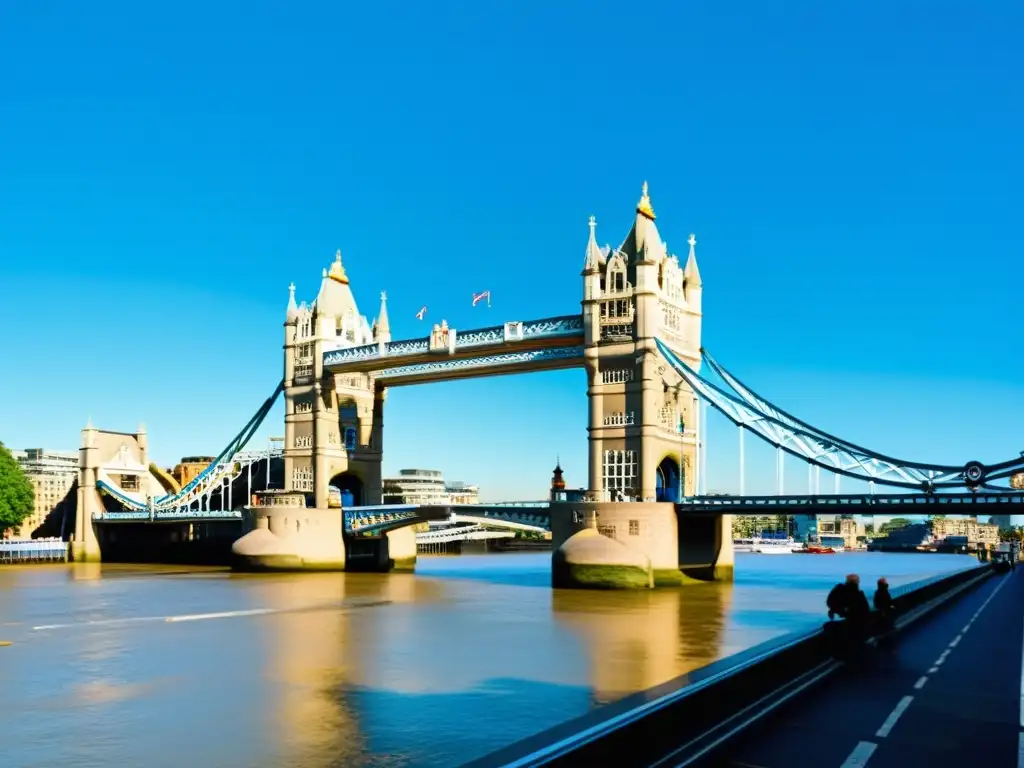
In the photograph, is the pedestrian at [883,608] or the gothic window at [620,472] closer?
the pedestrian at [883,608]

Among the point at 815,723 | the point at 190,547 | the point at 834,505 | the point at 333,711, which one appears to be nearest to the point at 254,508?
the point at 190,547

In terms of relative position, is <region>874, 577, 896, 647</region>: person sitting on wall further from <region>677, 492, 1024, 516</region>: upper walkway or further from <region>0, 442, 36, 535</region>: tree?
<region>0, 442, 36, 535</region>: tree

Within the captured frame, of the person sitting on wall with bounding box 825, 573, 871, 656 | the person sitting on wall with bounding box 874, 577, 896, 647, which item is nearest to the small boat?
the person sitting on wall with bounding box 874, 577, 896, 647

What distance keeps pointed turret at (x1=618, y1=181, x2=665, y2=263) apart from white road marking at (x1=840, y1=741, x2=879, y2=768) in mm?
45361

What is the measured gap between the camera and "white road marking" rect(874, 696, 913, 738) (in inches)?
531

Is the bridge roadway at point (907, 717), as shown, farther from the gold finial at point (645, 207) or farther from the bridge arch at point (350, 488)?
the bridge arch at point (350, 488)

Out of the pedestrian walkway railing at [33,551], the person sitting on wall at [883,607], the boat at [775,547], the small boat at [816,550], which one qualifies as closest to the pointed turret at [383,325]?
the pedestrian walkway railing at [33,551]

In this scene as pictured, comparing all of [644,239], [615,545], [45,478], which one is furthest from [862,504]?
[45,478]

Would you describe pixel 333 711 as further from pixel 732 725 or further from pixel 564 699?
pixel 732 725

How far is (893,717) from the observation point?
1452 cm

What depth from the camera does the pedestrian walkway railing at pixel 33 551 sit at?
90438 mm

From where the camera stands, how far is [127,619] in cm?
3972

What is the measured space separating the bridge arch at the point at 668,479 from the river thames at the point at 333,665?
6957 millimetres

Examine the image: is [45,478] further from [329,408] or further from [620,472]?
[620,472]
